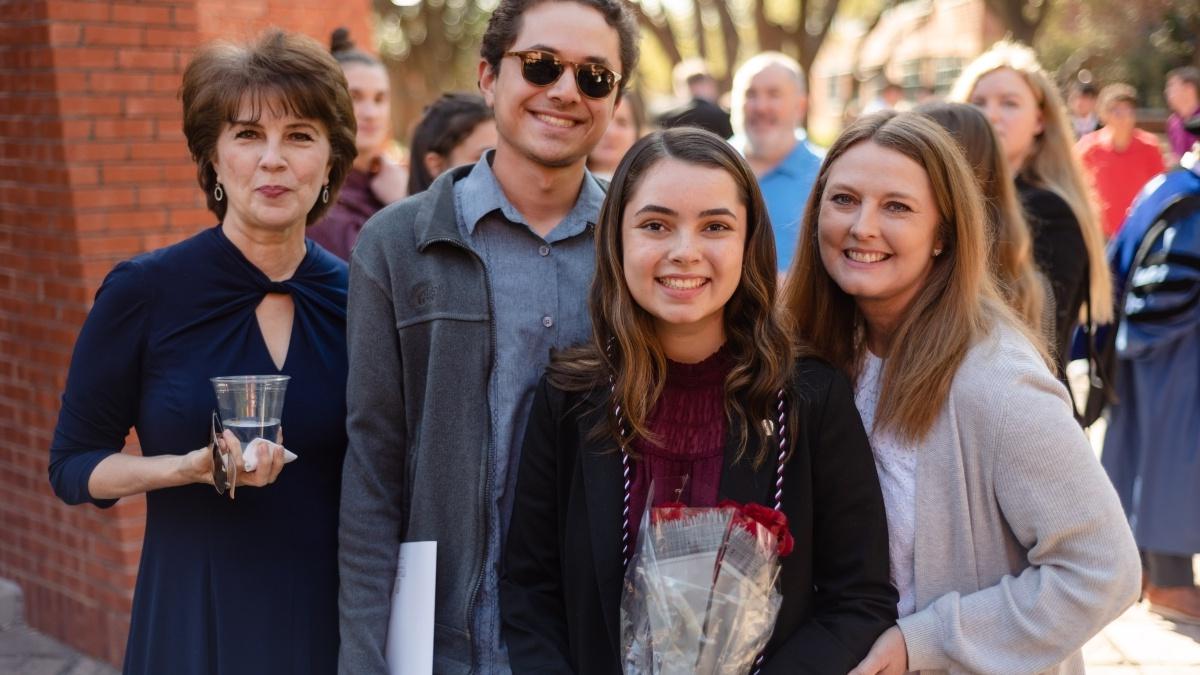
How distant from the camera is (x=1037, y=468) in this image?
97.9 inches

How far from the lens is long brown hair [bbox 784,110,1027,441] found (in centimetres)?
262

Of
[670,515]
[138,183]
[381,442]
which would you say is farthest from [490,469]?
[138,183]

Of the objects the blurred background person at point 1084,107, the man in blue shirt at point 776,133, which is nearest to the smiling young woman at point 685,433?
the man in blue shirt at point 776,133

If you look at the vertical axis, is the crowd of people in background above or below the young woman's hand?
above

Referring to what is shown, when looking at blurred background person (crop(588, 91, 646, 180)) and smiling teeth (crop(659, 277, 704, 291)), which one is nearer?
smiling teeth (crop(659, 277, 704, 291))

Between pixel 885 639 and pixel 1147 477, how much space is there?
442 centimetres

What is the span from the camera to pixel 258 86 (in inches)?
118

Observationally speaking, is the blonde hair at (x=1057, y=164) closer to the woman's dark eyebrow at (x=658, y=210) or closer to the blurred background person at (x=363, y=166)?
the blurred background person at (x=363, y=166)

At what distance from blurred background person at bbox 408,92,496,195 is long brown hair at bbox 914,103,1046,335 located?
203cm

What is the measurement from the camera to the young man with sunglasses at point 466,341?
8.86ft

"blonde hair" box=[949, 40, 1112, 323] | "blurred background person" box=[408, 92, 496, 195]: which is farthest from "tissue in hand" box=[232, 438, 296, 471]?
"blonde hair" box=[949, 40, 1112, 323]

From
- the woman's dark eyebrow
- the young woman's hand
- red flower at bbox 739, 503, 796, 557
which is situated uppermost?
the woman's dark eyebrow

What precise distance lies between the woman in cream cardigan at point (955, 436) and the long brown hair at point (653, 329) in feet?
0.80

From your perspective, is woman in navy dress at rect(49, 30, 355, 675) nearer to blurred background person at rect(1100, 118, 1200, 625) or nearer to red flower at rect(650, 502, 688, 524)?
red flower at rect(650, 502, 688, 524)
